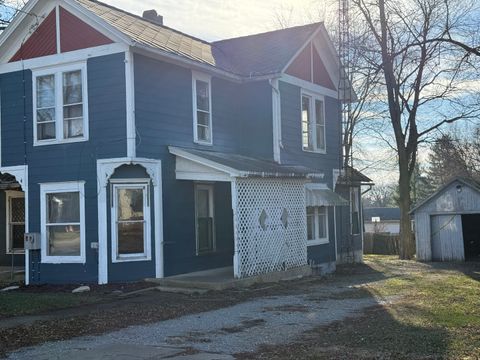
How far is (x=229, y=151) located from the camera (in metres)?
18.8

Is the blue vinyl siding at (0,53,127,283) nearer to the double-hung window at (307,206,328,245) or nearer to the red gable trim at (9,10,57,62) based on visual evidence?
the red gable trim at (9,10,57,62)

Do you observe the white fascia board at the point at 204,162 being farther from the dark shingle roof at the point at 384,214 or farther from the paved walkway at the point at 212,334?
the dark shingle roof at the point at 384,214

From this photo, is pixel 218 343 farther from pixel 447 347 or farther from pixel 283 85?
pixel 283 85

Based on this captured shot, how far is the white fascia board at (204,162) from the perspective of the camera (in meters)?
14.9

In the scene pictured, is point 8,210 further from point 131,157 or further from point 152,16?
point 152,16

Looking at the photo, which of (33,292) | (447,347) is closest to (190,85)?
(33,292)

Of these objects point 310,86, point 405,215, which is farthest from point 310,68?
point 405,215

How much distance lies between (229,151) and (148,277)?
17.4 ft

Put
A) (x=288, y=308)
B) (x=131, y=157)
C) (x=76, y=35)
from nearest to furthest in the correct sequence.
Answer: (x=288, y=308), (x=131, y=157), (x=76, y=35)

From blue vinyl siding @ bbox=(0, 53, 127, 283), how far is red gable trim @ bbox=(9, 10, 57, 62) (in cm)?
58

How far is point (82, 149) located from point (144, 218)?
247 centimetres

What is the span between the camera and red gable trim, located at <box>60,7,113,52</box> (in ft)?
50.6

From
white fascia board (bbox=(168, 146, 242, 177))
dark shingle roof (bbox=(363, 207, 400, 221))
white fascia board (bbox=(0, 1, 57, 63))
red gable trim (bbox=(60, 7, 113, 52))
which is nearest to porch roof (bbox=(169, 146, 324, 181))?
white fascia board (bbox=(168, 146, 242, 177))

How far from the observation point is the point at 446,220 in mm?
28734
